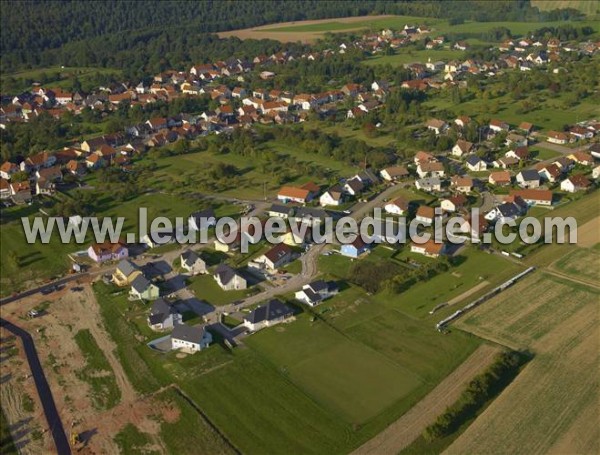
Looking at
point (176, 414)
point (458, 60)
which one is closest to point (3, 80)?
point (458, 60)

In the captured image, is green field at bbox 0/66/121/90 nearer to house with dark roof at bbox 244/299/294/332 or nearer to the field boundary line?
house with dark roof at bbox 244/299/294/332

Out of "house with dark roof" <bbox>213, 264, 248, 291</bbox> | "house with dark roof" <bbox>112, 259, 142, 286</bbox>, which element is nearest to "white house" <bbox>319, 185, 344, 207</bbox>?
"house with dark roof" <bbox>213, 264, 248, 291</bbox>

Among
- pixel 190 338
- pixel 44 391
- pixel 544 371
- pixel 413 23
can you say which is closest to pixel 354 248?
pixel 190 338

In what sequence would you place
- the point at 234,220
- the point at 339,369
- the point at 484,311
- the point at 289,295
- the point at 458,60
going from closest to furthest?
the point at 339,369 < the point at 484,311 < the point at 289,295 < the point at 234,220 < the point at 458,60

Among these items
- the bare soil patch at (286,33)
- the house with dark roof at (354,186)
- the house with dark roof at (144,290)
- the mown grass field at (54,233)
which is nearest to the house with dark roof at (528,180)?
the house with dark roof at (354,186)

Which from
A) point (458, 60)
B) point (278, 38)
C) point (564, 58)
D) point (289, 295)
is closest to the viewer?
point (289, 295)

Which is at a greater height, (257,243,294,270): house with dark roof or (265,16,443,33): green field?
(265,16,443,33): green field

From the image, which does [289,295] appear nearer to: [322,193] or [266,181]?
[322,193]
